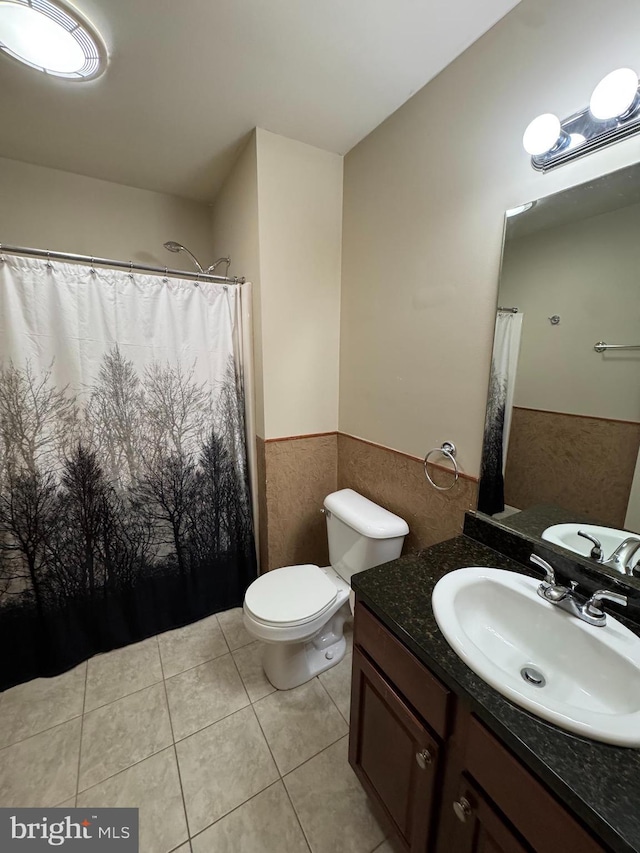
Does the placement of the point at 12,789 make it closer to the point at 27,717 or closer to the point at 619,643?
the point at 27,717

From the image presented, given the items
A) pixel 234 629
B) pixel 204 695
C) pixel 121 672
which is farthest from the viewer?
pixel 234 629

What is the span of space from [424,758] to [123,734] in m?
1.23

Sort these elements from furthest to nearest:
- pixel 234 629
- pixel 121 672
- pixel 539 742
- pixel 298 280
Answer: pixel 234 629, pixel 298 280, pixel 121 672, pixel 539 742

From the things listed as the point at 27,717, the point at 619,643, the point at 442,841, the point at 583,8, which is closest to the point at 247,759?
the point at 442,841

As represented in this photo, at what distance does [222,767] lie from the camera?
3.99 ft

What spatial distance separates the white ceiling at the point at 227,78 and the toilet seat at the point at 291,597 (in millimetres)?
2011

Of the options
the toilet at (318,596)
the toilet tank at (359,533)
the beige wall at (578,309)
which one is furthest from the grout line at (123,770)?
the beige wall at (578,309)

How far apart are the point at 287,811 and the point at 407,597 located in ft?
2.90

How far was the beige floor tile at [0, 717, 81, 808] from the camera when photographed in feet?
3.68

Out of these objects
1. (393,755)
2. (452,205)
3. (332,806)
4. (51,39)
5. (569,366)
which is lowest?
(332,806)

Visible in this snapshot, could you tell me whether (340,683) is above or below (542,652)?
below

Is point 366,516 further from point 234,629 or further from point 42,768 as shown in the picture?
point 42,768

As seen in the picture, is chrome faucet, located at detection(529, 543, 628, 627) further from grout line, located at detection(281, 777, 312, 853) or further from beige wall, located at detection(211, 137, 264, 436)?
beige wall, located at detection(211, 137, 264, 436)
